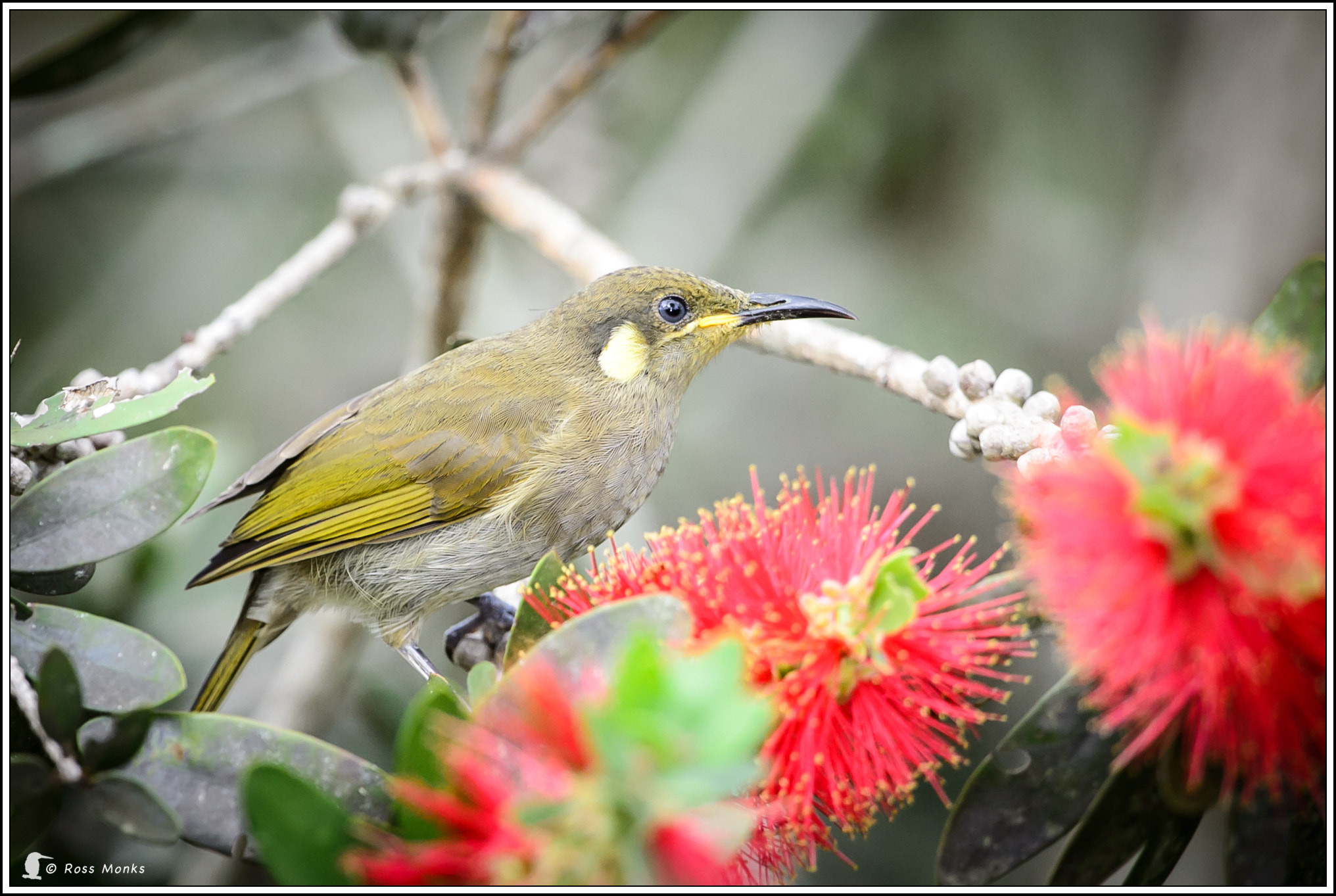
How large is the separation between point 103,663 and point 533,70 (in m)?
4.45

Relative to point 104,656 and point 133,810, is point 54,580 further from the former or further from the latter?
point 133,810

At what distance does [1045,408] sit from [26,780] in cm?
183

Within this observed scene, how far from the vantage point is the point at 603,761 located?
0.93m

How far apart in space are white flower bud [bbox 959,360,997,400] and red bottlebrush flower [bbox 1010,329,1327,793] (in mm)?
807

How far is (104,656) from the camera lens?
1655 mm

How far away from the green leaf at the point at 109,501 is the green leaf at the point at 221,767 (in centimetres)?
39

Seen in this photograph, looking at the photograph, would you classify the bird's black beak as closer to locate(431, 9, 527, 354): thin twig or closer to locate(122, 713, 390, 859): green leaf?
locate(431, 9, 527, 354): thin twig

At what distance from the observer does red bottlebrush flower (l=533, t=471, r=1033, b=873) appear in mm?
1365

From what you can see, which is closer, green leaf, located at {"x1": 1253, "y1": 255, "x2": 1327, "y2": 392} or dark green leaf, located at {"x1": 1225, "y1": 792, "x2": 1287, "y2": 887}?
dark green leaf, located at {"x1": 1225, "y1": 792, "x2": 1287, "y2": 887}

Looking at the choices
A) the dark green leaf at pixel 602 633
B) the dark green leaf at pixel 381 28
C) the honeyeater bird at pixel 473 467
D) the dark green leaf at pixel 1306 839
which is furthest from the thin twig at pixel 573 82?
the dark green leaf at pixel 1306 839

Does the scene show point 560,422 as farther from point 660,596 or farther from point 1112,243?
point 1112,243

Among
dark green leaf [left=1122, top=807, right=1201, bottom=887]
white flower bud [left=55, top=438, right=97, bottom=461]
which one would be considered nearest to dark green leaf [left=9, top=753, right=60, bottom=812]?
white flower bud [left=55, top=438, right=97, bottom=461]

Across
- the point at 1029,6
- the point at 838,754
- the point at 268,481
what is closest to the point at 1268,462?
the point at 838,754

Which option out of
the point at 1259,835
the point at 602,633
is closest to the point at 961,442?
the point at 1259,835
